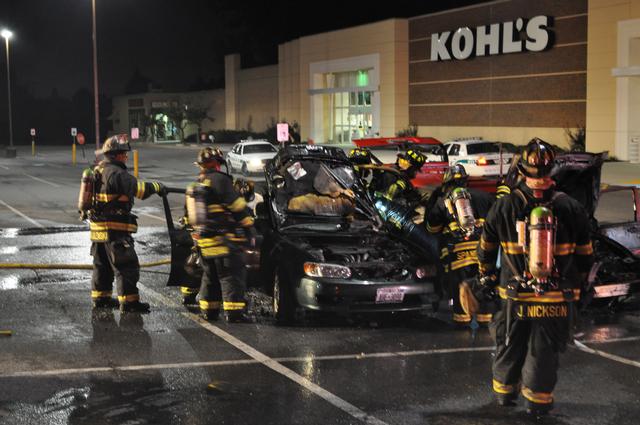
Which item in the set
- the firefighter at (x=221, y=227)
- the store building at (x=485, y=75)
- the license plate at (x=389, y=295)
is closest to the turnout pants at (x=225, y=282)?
the firefighter at (x=221, y=227)

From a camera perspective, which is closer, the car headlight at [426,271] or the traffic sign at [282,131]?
the car headlight at [426,271]

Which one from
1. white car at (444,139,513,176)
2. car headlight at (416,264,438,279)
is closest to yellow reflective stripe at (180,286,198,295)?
car headlight at (416,264,438,279)

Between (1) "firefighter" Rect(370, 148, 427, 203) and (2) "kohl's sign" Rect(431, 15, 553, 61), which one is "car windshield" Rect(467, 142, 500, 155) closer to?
(2) "kohl's sign" Rect(431, 15, 553, 61)

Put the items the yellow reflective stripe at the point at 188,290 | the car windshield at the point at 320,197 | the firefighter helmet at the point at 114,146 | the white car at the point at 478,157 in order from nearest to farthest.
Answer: the firefighter helmet at the point at 114,146 < the yellow reflective stripe at the point at 188,290 < the car windshield at the point at 320,197 < the white car at the point at 478,157

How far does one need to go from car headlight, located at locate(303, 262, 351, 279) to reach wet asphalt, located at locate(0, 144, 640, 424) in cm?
55

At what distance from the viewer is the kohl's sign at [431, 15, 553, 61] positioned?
3866 centimetres

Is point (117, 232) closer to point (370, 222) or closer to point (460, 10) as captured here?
point (370, 222)

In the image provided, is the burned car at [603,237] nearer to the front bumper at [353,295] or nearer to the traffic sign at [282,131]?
the front bumper at [353,295]

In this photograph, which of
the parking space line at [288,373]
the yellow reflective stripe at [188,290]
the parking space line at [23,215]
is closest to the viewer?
the parking space line at [288,373]

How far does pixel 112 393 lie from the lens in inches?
243

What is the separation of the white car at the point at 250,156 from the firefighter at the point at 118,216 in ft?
79.2

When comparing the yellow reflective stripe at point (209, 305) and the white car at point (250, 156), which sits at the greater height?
the white car at point (250, 156)

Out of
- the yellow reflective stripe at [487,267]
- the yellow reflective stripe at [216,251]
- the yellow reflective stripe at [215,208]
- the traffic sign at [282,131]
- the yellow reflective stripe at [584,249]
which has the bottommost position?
the yellow reflective stripe at [216,251]

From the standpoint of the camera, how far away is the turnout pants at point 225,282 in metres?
8.40
